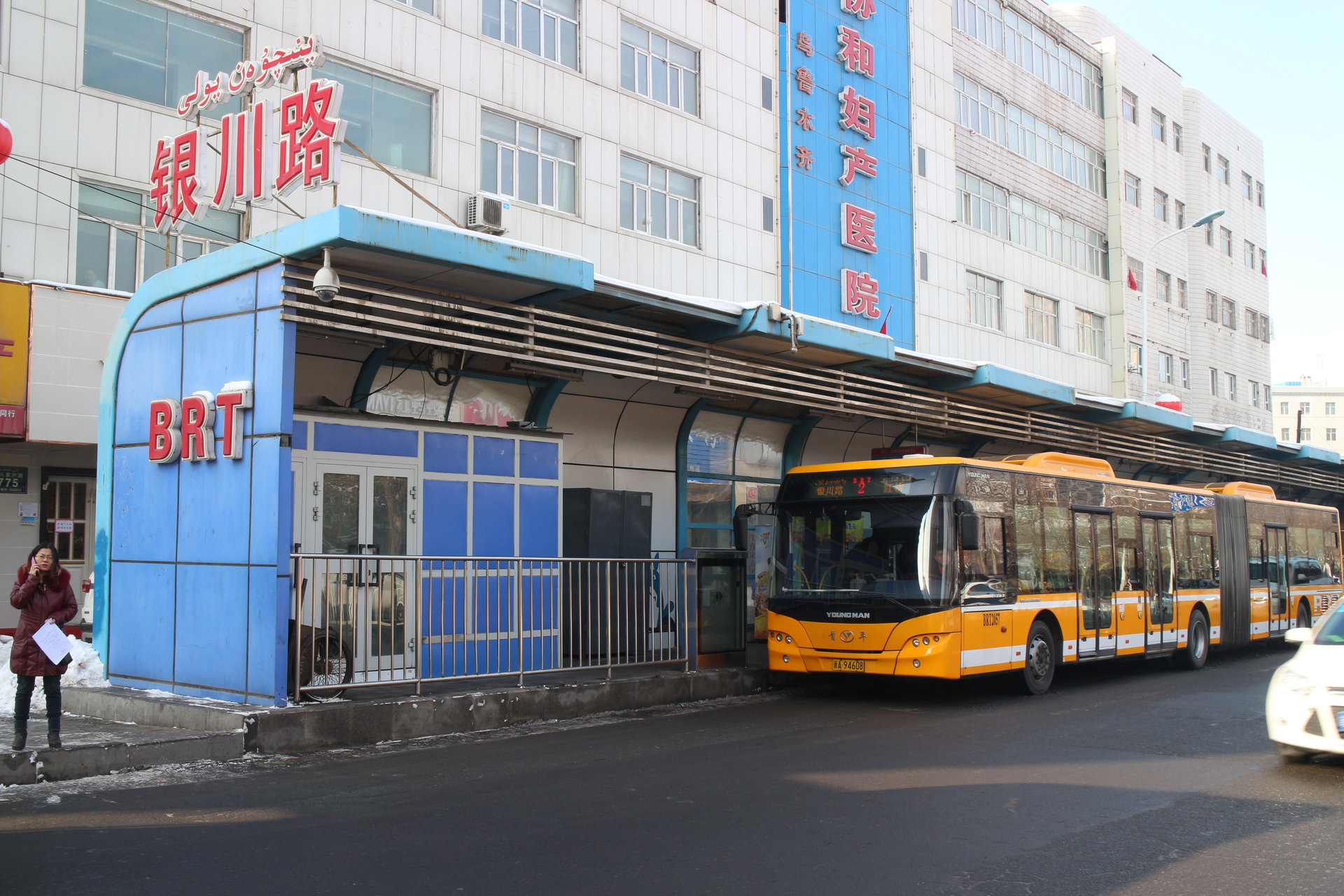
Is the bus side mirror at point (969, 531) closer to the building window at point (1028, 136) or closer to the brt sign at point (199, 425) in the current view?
the brt sign at point (199, 425)

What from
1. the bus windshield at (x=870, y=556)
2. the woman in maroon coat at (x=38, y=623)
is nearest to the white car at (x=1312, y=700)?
the bus windshield at (x=870, y=556)

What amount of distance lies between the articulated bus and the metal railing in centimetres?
163

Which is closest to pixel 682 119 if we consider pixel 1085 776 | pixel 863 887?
pixel 1085 776

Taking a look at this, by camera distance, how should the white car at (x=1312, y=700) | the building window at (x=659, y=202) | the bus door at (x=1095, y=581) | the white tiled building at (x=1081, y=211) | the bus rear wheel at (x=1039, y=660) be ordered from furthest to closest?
the white tiled building at (x=1081, y=211), the building window at (x=659, y=202), the bus door at (x=1095, y=581), the bus rear wheel at (x=1039, y=660), the white car at (x=1312, y=700)

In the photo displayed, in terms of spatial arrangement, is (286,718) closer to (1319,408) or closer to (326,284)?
(326,284)

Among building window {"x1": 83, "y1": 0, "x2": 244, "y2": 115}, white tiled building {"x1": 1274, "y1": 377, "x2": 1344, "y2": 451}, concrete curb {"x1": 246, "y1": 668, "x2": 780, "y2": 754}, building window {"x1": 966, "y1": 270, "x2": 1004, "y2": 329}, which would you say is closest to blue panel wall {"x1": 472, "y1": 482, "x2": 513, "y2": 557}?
concrete curb {"x1": 246, "y1": 668, "x2": 780, "y2": 754}

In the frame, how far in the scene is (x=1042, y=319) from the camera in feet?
114

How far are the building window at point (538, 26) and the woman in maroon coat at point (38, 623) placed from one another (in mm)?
13362

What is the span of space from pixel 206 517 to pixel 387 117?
9.10m

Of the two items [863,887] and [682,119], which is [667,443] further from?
[863,887]

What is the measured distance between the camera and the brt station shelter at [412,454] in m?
10.8

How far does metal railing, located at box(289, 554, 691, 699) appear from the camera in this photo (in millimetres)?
10562

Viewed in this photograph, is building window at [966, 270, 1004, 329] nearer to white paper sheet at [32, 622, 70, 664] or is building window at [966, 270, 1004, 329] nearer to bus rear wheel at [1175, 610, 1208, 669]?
bus rear wheel at [1175, 610, 1208, 669]

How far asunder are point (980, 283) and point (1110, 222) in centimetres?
960
